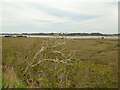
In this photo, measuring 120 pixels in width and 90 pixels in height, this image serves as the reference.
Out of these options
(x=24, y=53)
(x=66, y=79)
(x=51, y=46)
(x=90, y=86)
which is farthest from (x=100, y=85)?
(x=24, y=53)

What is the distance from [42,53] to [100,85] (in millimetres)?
2378

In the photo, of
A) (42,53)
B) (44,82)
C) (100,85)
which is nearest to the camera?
(44,82)

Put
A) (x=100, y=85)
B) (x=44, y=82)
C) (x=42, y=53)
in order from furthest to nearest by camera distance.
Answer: (x=100, y=85) < (x=42, y=53) < (x=44, y=82)

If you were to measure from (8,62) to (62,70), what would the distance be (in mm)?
1732

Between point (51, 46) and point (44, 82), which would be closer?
point (44, 82)

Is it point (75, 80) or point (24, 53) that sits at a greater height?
point (24, 53)

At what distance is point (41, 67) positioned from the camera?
25.3ft

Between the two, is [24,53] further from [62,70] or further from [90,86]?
[90,86]

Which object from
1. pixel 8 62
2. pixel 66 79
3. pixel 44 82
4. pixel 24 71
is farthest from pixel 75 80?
pixel 8 62

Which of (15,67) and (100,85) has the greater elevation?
(15,67)

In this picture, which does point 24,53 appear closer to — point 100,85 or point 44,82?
point 44,82

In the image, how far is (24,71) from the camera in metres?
7.46

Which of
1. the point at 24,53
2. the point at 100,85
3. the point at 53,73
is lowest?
the point at 100,85

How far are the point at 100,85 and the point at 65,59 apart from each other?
1651mm
